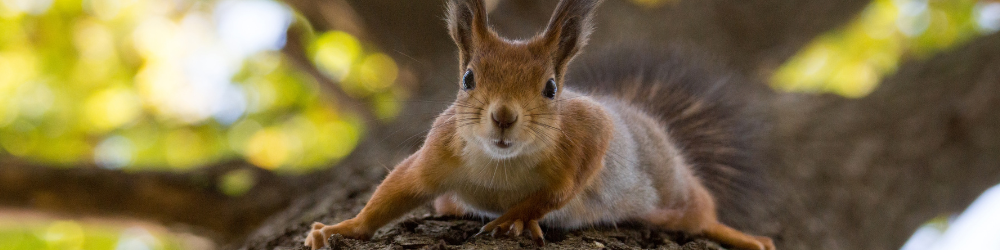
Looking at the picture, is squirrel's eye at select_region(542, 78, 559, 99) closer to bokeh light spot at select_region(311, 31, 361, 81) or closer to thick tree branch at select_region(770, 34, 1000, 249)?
thick tree branch at select_region(770, 34, 1000, 249)

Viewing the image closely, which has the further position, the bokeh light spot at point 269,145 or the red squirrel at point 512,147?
the bokeh light spot at point 269,145

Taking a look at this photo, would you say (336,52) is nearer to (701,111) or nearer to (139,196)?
(139,196)

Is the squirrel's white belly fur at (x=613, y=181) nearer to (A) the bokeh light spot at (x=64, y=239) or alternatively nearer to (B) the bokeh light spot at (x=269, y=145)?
(B) the bokeh light spot at (x=269, y=145)

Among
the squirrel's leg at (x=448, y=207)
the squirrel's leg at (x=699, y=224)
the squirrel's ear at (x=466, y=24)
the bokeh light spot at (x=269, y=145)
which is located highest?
the bokeh light spot at (x=269, y=145)

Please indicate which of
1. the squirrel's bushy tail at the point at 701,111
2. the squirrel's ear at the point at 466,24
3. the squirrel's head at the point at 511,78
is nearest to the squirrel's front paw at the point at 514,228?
the squirrel's head at the point at 511,78

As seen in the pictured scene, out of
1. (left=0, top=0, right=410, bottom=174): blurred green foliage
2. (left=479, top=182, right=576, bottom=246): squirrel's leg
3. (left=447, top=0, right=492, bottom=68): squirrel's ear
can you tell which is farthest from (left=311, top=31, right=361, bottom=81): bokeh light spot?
(left=479, top=182, right=576, bottom=246): squirrel's leg

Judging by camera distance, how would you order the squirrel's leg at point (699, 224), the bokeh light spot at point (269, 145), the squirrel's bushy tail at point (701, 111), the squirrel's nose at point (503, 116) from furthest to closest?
the bokeh light spot at point (269, 145) → the squirrel's bushy tail at point (701, 111) → the squirrel's leg at point (699, 224) → the squirrel's nose at point (503, 116)

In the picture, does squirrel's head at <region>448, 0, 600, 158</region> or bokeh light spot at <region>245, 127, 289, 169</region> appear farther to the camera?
bokeh light spot at <region>245, 127, 289, 169</region>
